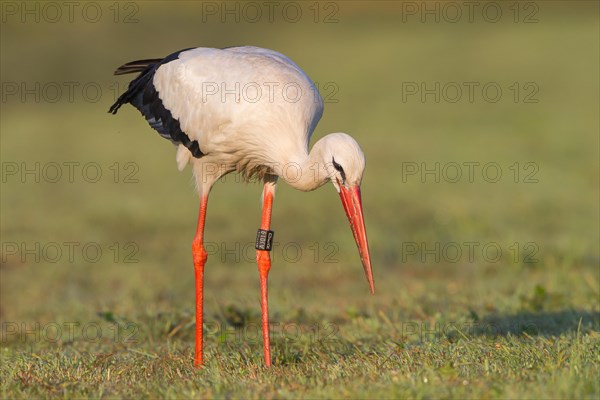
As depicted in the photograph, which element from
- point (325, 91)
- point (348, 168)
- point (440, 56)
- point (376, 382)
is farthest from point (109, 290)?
point (440, 56)

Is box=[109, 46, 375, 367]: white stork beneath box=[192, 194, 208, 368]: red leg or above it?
above

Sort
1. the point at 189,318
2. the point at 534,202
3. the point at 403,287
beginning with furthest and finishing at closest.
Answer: the point at 534,202
the point at 403,287
the point at 189,318

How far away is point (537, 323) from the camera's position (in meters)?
5.99

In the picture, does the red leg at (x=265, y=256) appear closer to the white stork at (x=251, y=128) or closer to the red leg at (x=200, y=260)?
the white stork at (x=251, y=128)

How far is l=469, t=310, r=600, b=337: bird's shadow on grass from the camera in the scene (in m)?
5.66

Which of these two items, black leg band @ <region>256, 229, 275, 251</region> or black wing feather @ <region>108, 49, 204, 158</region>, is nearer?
black leg band @ <region>256, 229, 275, 251</region>

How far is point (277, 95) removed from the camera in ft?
18.2

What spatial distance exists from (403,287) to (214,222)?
381cm

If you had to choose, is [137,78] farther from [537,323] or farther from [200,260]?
[537,323]

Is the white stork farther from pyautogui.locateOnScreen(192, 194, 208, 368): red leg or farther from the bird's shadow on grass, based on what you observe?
the bird's shadow on grass

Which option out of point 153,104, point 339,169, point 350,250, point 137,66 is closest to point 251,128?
point 339,169

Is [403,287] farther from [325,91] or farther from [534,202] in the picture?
[325,91]

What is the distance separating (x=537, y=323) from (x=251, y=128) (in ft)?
7.26

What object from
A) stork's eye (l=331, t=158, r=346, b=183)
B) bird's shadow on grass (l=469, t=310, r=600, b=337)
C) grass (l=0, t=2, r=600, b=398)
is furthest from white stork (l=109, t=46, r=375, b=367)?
bird's shadow on grass (l=469, t=310, r=600, b=337)
